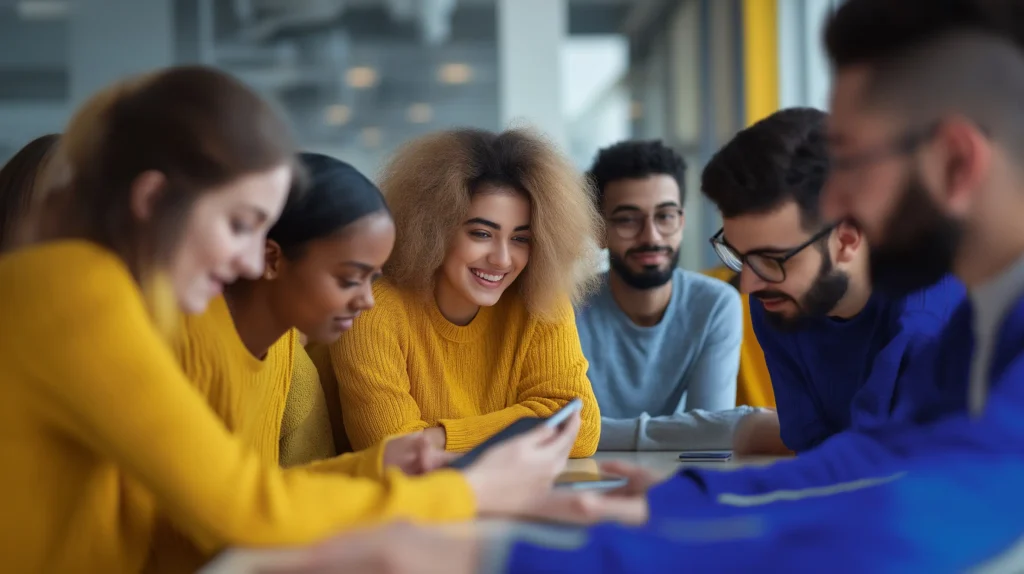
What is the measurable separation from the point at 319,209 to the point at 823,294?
39.8 inches

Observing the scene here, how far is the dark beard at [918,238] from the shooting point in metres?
1.24

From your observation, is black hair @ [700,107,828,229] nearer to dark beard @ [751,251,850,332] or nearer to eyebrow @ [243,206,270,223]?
dark beard @ [751,251,850,332]

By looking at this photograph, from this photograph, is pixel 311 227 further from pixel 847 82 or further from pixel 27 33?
pixel 27 33

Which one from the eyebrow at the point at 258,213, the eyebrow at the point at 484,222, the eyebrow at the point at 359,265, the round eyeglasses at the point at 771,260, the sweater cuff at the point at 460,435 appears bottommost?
the sweater cuff at the point at 460,435

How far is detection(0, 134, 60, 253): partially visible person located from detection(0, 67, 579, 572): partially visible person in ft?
1.45

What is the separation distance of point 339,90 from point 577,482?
4.78 m

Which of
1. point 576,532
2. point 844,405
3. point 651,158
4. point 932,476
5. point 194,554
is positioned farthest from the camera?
point 651,158

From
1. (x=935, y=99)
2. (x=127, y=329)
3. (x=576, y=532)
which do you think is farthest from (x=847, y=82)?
(x=127, y=329)

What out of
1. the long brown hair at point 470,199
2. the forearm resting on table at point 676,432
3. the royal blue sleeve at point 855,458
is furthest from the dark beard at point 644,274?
the royal blue sleeve at point 855,458

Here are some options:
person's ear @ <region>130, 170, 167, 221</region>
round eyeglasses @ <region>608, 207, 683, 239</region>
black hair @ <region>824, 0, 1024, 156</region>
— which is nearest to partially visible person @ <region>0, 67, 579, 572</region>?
person's ear @ <region>130, 170, 167, 221</region>

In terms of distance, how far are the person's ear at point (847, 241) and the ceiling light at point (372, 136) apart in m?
4.42

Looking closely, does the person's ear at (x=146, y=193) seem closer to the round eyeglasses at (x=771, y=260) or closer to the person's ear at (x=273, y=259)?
the person's ear at (x=273, y=259)

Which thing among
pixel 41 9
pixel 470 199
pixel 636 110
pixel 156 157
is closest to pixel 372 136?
pixel 636 110

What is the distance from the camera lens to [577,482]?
1.77 m
